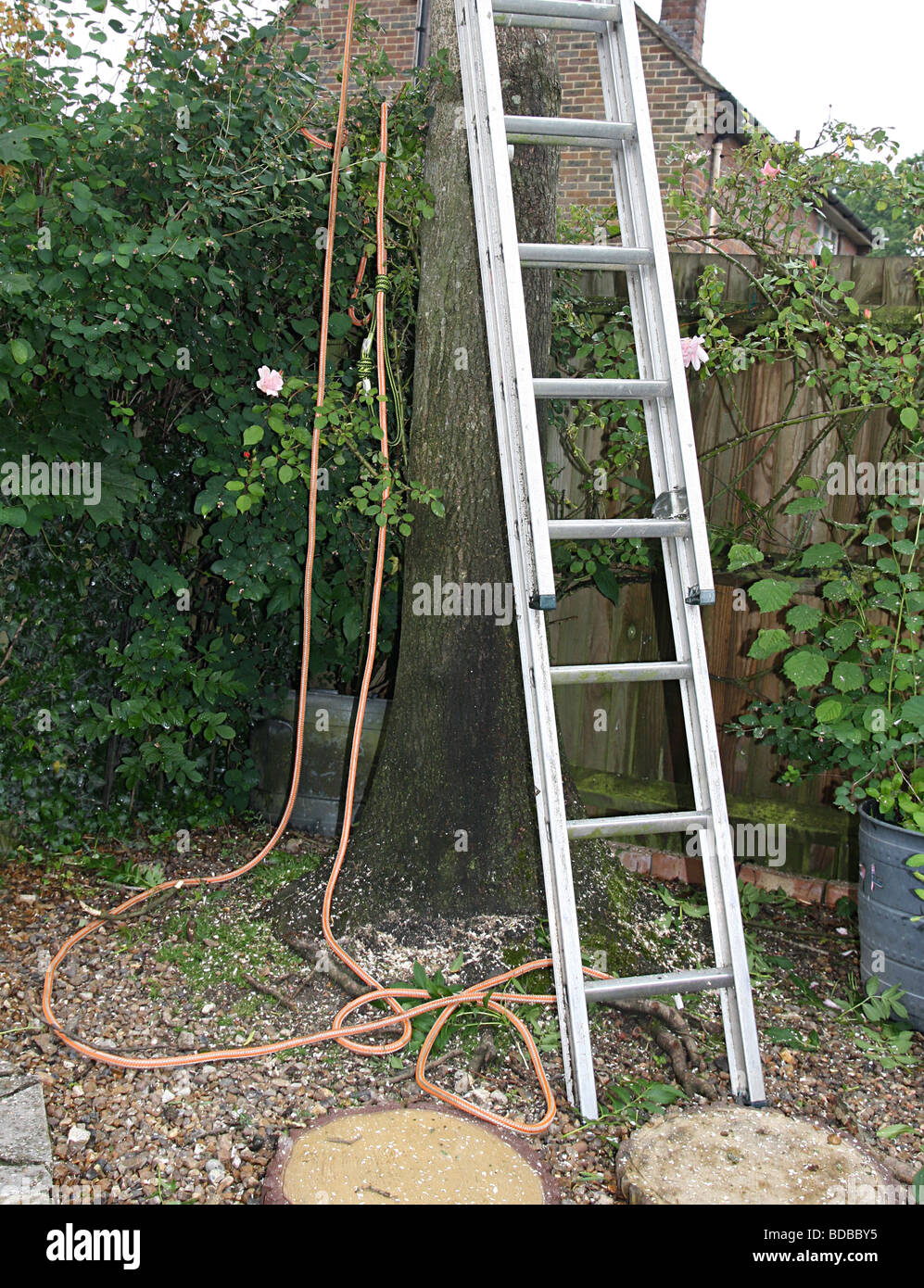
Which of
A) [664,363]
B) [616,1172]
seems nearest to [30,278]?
[664,363]

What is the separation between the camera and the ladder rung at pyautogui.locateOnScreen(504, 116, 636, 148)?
251 cm

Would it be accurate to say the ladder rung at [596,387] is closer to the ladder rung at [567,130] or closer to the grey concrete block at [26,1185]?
the ladder rung at [567,130]

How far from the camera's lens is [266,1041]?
263cm

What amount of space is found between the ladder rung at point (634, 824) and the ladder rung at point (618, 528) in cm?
68

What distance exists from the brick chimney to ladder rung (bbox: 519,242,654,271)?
1272 cm

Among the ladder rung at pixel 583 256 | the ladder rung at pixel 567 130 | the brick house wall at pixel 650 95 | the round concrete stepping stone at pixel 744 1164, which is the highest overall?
the brick house wall at pixel 650 95

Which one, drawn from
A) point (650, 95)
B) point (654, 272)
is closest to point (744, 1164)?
point (654, 272)

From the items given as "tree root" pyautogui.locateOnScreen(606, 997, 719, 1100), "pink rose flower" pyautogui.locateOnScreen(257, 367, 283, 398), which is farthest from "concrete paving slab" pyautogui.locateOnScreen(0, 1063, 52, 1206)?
"pink rose flower" pyautogui.locateOnScreen(257, 367, 283, 398)

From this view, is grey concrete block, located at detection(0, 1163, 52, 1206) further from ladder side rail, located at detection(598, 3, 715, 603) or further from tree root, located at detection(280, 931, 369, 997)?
ladder side rail, located at detection(598, 3, 715, 603)

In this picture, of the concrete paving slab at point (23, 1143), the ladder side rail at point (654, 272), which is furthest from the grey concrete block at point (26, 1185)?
the ladder side rail at point (654, 272)

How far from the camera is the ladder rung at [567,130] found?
8.24ft

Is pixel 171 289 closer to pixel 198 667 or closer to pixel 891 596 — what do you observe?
pixel 198 667

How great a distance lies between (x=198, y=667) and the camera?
3955 millimetres
